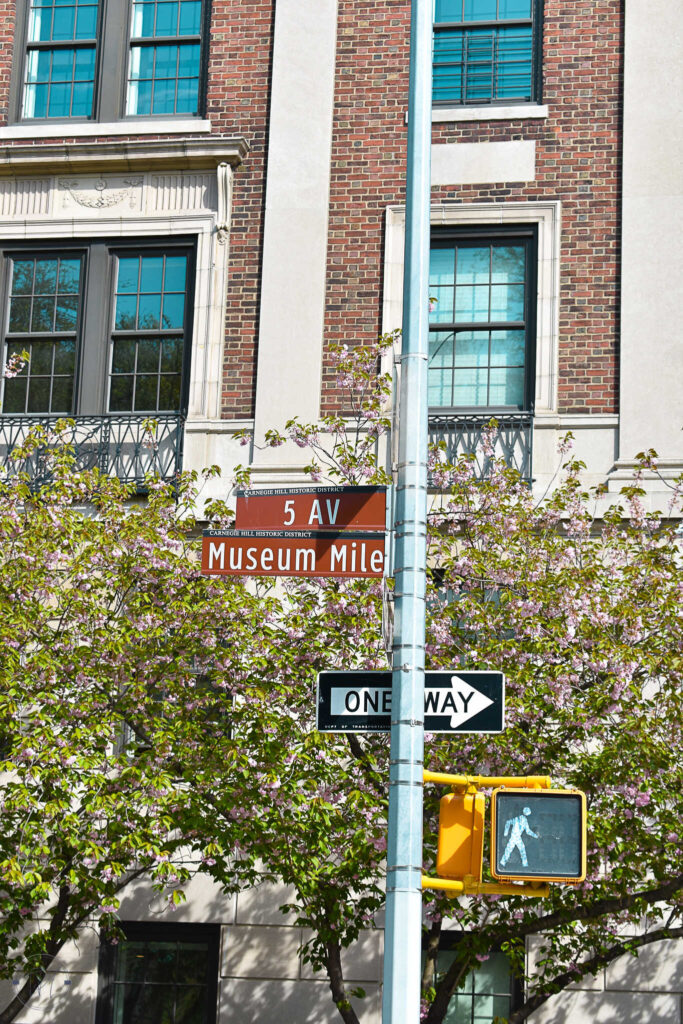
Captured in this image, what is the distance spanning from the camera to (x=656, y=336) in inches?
651

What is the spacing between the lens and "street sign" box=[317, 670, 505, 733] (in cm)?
853

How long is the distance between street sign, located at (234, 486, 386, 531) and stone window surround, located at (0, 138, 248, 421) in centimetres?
840

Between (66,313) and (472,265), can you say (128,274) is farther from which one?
(472,265)

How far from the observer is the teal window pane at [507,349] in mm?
17312

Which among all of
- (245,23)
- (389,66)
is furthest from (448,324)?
(245,23)

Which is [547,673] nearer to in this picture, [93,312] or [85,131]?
[93,312]

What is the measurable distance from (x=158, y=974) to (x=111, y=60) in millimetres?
11327

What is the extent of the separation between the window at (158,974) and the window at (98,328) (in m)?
6.09

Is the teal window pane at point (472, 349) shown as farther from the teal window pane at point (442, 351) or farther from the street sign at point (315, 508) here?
the street sign at point (315, 508)

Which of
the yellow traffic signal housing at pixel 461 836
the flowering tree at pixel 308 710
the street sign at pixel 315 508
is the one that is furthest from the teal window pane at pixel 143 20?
the yellow traffic signal housing at pixel 461 836

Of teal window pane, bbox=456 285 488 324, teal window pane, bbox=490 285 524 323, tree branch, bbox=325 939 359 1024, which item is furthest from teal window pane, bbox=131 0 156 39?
tree branch, bbox=325 939 359 1024

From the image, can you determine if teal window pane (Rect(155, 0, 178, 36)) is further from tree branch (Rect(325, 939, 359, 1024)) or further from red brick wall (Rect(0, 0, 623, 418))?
tree branch (Rect(325, 939, 359, 1024))

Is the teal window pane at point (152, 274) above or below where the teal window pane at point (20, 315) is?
above

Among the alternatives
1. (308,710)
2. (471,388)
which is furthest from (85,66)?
(308,710)
